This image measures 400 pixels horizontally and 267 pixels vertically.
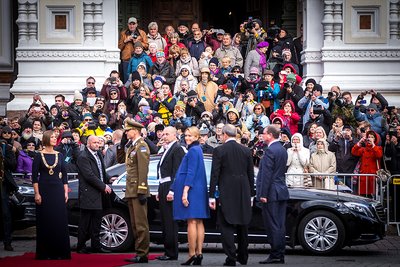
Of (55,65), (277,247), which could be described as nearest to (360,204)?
(277,247)

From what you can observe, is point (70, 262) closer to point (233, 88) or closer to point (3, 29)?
point (233, 88)

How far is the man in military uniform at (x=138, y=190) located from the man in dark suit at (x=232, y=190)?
1010mm

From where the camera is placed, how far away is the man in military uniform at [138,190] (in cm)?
1842

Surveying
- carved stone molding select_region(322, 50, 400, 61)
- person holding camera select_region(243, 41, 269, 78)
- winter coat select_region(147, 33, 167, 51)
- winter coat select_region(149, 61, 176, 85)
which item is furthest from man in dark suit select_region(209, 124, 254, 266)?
carved stone molding select_region(322, 50, 400, 61)

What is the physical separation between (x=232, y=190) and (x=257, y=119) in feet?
23.9

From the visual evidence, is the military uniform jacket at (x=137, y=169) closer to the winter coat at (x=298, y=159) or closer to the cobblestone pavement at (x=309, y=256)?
the cobblestone pavement at (x=309, y=256)

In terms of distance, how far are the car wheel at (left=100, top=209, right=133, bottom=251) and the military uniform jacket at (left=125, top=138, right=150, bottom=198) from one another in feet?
5.09

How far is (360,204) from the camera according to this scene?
798 inches

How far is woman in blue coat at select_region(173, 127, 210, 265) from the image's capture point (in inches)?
707

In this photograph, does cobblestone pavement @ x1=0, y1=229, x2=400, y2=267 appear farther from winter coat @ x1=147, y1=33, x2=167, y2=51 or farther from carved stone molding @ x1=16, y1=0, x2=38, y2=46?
carved stone molding @ x1=16, y1=0, x2=38, y2=46

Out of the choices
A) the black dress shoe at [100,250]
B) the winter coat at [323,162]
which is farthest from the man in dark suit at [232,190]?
the winter coat at [323,162]

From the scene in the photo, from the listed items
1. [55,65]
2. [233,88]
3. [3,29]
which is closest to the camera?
[233,88]

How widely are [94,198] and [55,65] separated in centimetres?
1057

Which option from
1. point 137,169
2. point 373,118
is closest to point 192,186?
point 137,169
